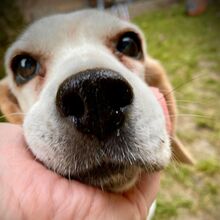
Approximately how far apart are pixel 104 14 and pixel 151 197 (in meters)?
1.23

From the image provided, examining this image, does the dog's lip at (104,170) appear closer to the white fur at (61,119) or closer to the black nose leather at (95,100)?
the white fur at (61,119)

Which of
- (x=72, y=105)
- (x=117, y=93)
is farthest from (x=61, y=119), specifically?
(x=117, y=93)

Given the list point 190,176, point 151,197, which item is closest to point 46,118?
point 151,197

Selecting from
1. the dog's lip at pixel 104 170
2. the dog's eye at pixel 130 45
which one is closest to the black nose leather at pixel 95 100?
the dog's lip at pixel 104 170

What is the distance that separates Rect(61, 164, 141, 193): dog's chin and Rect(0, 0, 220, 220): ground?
476 millimetres

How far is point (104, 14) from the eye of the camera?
93.7 inches

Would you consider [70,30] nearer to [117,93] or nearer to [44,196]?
[117,93]

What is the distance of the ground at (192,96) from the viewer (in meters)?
3.43

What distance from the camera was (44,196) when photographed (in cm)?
131

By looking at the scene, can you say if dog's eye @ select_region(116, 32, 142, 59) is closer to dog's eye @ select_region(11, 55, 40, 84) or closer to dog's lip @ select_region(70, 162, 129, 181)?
dog's eye @ select_region(11, 55, 40, 84)

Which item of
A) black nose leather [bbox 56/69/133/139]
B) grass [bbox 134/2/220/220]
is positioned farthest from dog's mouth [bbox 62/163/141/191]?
grass [bbox 134/2/220/220]

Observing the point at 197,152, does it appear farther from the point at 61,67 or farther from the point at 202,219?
the point at 61,67

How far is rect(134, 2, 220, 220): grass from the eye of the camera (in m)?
3.44

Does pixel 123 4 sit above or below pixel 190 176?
below
